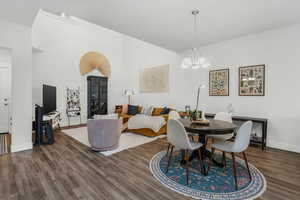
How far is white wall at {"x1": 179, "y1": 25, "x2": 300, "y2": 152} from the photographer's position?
3230 mm

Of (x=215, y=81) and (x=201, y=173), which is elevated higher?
(x=215, y=81)

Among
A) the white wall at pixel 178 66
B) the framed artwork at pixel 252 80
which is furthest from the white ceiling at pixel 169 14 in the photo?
the framed artwork at pixel 252 80

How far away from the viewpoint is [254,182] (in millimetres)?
2061

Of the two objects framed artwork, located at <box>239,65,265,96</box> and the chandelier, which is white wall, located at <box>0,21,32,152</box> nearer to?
the chandelier

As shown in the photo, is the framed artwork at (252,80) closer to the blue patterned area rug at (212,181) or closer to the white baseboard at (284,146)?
the white baseboard at (284,146)

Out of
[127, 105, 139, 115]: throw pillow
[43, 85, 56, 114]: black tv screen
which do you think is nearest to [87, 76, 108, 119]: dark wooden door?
[127, 105, 139, 115]: throw pillow

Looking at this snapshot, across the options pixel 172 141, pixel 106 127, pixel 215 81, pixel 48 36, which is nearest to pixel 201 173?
pixel 172 141

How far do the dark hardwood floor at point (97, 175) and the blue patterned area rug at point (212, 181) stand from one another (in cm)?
11

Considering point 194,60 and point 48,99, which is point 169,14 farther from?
point 48,99

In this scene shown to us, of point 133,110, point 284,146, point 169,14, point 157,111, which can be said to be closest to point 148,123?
point 157,111

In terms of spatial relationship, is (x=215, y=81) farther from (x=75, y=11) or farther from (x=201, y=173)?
(x=75, y=11)

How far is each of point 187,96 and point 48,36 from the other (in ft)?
17.1

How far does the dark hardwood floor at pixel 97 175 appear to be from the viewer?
1.82m

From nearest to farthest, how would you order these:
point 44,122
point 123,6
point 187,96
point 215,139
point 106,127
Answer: point 123,6
point 215,139
point 106,127
point 44,122
point 187,96
